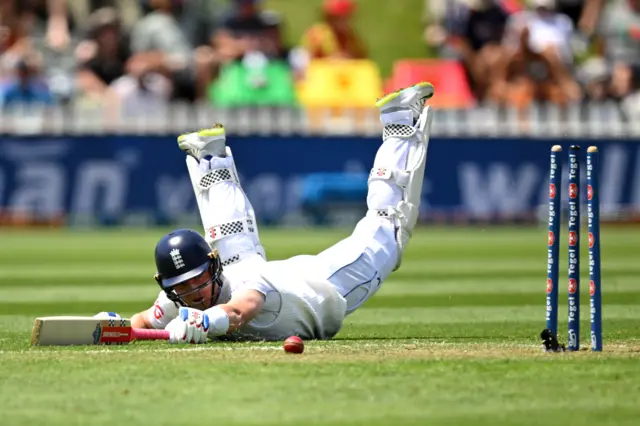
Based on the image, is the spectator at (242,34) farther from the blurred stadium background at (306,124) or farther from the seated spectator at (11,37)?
the seated spectator at (11,37)

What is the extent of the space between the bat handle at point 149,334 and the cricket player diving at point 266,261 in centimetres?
8

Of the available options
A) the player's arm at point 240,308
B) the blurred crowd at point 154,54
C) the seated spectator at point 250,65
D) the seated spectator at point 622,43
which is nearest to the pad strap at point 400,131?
the player's arm at point 240,308

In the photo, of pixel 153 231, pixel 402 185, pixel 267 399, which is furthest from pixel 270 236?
pixel 267 399

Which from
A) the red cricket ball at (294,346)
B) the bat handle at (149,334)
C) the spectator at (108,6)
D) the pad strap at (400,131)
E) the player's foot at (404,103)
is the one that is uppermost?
the spectator at (108,6)

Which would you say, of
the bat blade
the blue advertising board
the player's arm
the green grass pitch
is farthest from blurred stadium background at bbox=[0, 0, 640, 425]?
the player's arm

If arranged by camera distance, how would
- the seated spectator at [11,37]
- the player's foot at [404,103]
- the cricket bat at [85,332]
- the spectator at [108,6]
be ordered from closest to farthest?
the cricket bat at [85,332]
the player's foot at [404,103]
the seated spectator at [11,37]
the spectator at [108,6]

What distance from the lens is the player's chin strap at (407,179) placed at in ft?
26.5

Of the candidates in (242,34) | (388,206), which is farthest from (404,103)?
(242,34)

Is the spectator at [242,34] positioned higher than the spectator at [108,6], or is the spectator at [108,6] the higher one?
the spectator at [108,6]

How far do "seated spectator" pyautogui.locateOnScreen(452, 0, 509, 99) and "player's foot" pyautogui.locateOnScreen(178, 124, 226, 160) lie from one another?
577 inches

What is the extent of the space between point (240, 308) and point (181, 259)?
1.30 feet

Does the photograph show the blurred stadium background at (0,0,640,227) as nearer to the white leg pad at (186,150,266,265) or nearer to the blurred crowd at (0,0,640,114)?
the blurred crowd at (0,0,640,114)

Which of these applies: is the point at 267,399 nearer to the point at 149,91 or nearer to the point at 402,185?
the point at 402,185

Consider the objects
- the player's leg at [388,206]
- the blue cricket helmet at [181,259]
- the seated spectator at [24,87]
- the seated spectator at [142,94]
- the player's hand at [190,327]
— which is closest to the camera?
the player's hand at [190,327]
